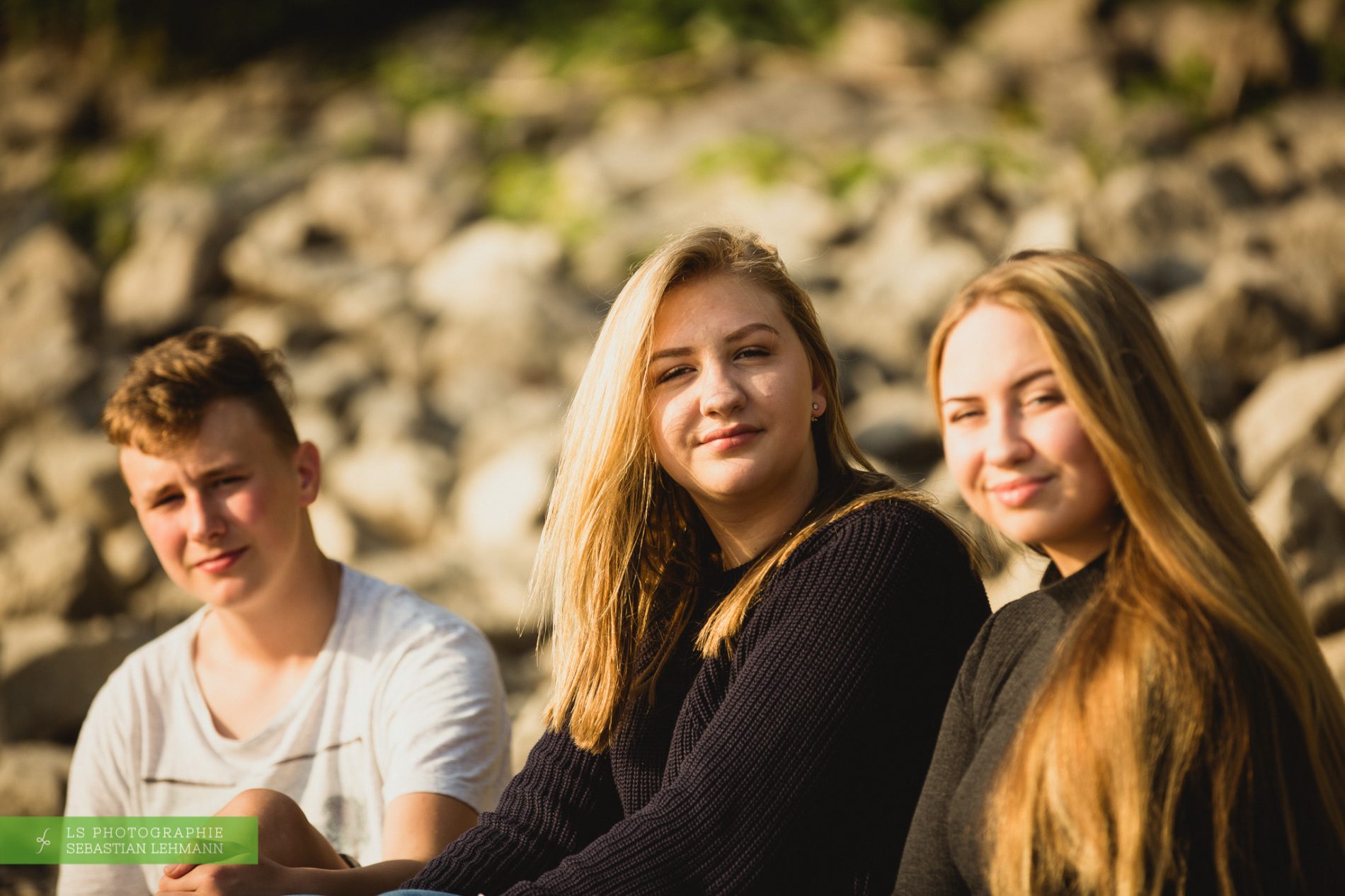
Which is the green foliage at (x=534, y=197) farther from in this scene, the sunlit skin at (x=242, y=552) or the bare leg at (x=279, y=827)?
the bare leg at (x=279, y=827)

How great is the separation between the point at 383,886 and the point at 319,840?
165 millimetres

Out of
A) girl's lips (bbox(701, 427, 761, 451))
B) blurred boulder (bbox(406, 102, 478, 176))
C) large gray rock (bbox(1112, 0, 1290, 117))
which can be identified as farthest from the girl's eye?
large gray rock (bbox(1112, 0, 1290, 117))

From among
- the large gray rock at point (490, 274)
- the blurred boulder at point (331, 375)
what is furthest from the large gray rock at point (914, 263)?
the blurred boulder at point (331, 375)

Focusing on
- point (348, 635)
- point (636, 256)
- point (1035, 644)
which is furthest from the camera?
point (636, 256)

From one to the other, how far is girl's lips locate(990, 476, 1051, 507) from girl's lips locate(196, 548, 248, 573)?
73.5 inches

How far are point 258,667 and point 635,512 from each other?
1.06 meters

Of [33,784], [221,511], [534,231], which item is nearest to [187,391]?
[221,511]

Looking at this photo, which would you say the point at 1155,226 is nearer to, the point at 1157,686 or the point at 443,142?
the point at 443,142

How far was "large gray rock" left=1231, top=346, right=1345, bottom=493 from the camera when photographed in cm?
523

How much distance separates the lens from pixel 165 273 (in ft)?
28.2

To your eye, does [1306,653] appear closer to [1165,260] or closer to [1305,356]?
[1305,356]

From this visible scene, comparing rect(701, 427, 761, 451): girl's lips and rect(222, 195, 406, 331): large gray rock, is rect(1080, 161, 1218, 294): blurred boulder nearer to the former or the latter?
rect(222, 195, 406, 331): large gray rock

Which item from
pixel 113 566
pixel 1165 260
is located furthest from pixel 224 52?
pixel 1165 260

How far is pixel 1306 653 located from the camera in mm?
1852
